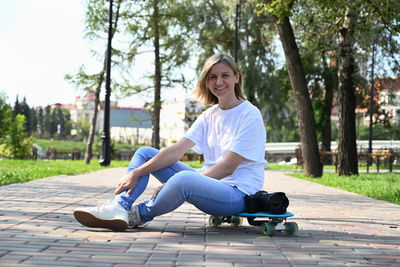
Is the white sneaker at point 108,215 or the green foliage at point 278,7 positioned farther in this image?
the green foliage at point 278,7

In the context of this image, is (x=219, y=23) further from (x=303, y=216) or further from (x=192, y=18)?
(x=303, y=216)

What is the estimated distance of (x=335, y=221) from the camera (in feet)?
20.1

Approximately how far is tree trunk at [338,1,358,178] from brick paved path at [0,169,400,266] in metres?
10.5

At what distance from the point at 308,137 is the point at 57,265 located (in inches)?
573

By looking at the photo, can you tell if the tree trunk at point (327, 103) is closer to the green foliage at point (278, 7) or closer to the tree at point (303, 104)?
the tree at point (303, 104)

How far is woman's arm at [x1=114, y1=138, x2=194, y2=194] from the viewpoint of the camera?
4.58 meters

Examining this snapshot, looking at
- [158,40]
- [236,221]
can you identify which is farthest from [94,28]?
[236,221]

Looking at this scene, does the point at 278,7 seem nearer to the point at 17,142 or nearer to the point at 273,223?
the point at 273,223

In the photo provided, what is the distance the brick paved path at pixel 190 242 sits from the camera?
3.59 m

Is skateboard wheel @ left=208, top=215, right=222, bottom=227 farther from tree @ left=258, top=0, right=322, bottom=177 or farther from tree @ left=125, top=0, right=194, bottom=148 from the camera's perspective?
tree @ left=125, top=0, right=194, bottom=148

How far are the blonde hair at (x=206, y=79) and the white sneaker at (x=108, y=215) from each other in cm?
124

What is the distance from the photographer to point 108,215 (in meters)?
4.52

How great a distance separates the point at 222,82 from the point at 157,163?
833 mm

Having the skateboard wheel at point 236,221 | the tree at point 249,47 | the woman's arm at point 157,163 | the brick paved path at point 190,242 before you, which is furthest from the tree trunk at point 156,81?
the woman's arm at point 157,163
